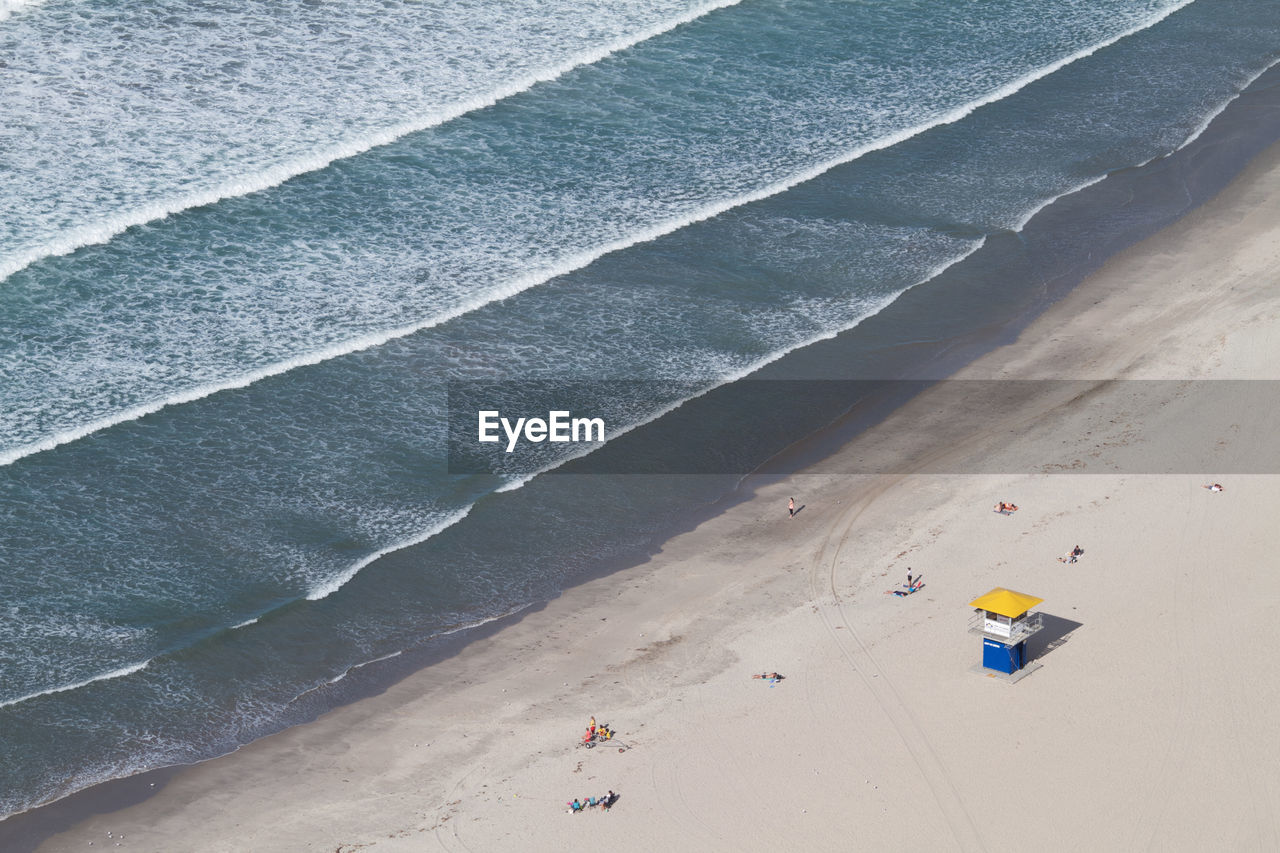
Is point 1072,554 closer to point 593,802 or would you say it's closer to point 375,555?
point 593,802

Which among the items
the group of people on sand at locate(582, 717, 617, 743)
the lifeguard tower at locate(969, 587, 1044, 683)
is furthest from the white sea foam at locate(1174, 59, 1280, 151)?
the group of people on sand at locate(582, 717, 617, 743)

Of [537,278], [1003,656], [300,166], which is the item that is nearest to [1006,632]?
[1003,656]

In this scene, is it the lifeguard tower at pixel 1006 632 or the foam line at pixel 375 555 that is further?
the foam line at pixel 375 555

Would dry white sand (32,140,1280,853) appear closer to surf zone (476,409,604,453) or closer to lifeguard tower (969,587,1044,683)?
lifeguard tower (969,587,1044,683)

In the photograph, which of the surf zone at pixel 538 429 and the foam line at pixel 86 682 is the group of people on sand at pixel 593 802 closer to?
the foam line at pixel 86 682

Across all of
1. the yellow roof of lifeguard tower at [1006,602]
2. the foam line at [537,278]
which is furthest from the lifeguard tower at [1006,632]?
the foam line at [537,278]

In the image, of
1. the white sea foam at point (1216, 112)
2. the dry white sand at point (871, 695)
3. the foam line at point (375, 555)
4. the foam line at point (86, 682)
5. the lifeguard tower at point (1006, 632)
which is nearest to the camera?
the dry white sand at point (871, 695)

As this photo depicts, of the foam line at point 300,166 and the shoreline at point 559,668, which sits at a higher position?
the foam line at point 300,166
